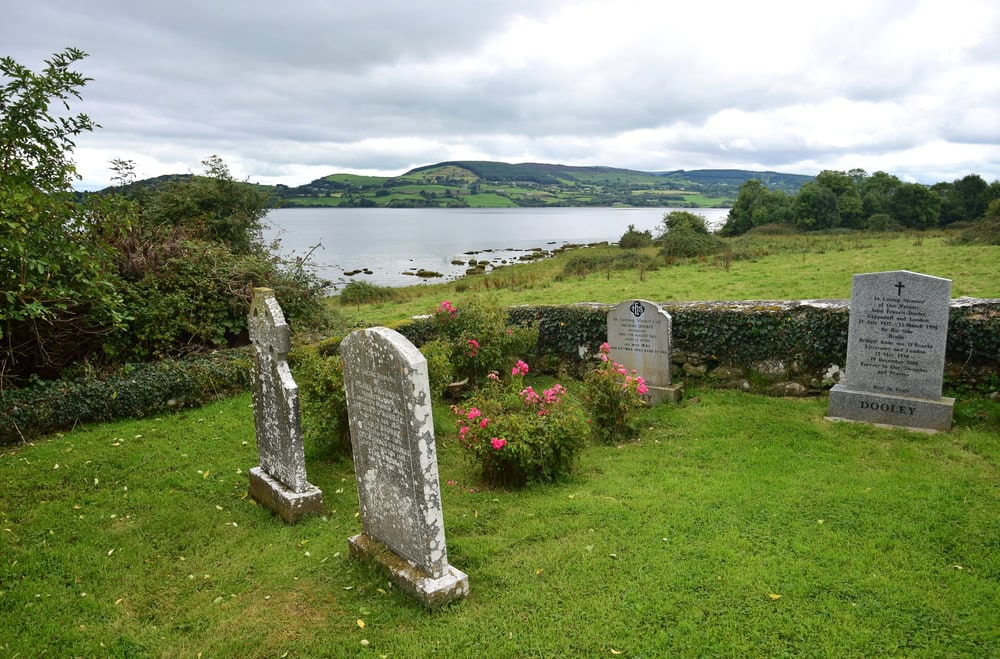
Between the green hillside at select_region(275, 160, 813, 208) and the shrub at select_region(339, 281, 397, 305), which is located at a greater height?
the green hillside at select_region(275, 160, 813, 208)

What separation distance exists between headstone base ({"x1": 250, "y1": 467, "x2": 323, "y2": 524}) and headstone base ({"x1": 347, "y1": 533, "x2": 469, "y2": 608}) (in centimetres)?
139

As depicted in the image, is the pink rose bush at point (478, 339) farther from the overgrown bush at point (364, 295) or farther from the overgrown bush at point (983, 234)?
the overgrown bush at point (983, 234)

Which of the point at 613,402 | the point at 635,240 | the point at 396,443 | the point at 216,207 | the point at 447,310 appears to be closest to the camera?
the point at 396,443

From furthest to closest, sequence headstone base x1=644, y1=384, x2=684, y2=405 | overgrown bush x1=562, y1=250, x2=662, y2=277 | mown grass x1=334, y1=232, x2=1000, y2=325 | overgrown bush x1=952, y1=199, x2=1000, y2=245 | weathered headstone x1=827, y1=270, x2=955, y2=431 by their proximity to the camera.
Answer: overgrown bush x1=562, y1=250, x2=662, y2=277
overgrown bush x1=952, y1=199, x2=1000, y2=245
mown grass x1=334, y1=232, x2=1000, y2=325
headstone base x1=644, y1=384, x2=684, y2=405
weathered headstone x1=827, y1=270, x2=955, y2=431

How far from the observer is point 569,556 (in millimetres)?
5465

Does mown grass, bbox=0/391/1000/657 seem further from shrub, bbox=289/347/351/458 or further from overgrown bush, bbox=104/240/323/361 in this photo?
overgrown bush, bbox=104/240/323/361

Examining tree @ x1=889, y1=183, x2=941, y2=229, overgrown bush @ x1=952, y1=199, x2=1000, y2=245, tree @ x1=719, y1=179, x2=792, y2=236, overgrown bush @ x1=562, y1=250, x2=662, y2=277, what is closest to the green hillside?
tree @ x1=719, y1=179, x2=792, y2=236

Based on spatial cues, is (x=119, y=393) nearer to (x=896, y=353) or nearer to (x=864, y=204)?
(x=896, y=353)

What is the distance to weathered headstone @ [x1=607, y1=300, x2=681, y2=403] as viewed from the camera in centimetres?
1041

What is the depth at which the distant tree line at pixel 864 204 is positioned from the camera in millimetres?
47688

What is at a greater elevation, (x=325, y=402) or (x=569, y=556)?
(x=325, y=402)

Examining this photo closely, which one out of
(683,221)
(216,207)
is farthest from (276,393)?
(683,221)

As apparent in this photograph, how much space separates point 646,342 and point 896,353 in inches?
145

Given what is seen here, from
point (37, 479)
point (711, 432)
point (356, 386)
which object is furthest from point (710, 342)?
point (37, 479)
